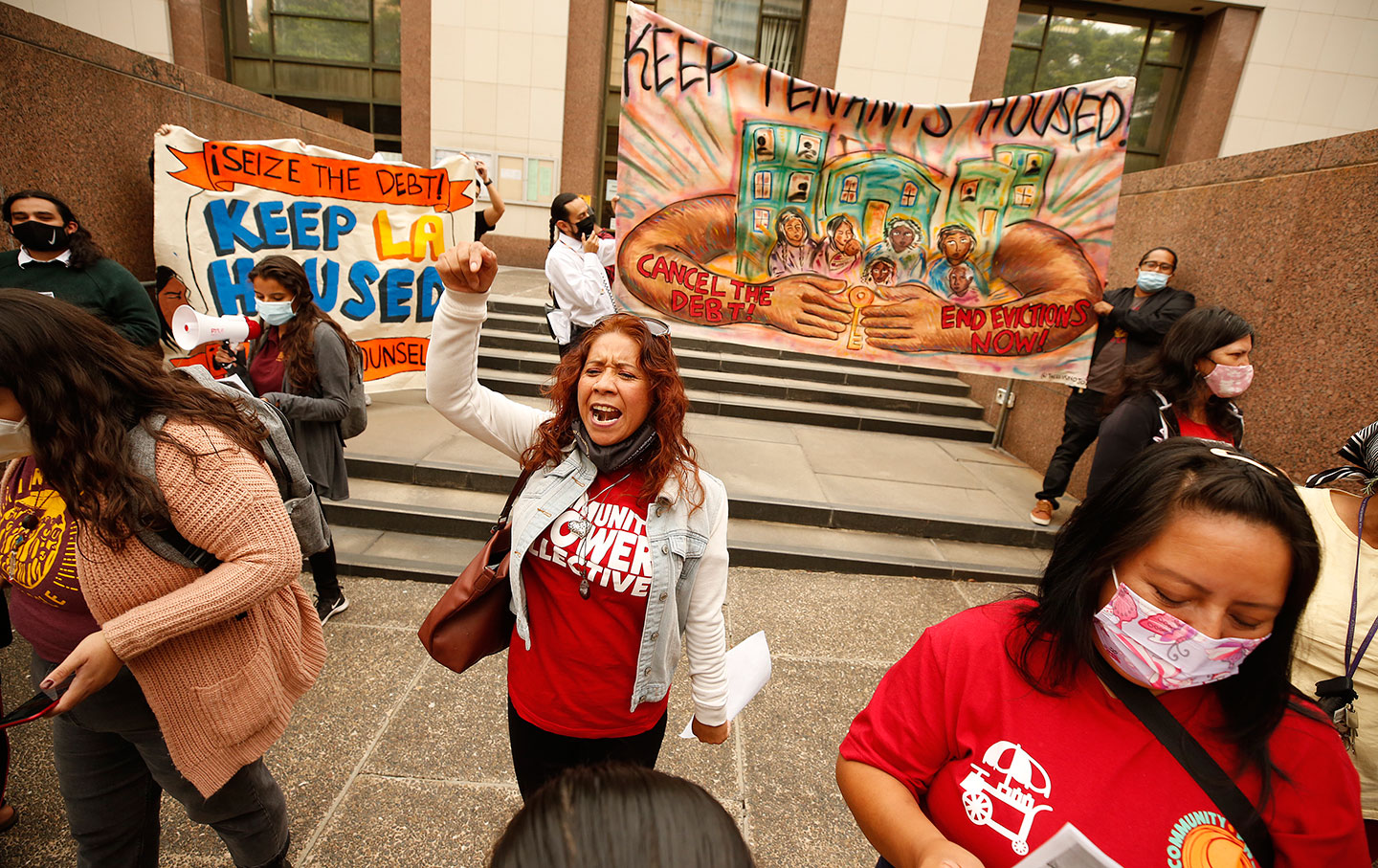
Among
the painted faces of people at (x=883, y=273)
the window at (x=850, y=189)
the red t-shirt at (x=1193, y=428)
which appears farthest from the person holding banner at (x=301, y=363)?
the red t-shirt at (x=1193, y=428)

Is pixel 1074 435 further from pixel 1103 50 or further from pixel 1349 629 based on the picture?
pixel 1103 50

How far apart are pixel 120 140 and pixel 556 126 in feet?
26.5

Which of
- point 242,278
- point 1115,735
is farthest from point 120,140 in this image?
point 1115,735

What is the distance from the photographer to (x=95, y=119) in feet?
13.3

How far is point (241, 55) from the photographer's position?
12.4 m

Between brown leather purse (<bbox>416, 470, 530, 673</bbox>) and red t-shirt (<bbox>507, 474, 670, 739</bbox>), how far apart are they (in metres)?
0.09

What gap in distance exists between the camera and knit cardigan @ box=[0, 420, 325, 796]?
1.41m

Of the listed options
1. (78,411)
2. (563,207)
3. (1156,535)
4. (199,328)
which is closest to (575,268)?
(563,207)

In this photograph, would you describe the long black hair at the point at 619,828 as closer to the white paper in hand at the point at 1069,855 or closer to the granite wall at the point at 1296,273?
the white paper in hand at the point at 1069,855

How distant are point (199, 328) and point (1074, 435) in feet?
17.5

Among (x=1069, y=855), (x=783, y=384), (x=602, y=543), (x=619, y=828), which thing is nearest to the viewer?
(x=619, y=828)

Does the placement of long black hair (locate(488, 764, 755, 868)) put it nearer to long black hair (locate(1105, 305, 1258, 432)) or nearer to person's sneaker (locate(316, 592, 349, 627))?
long black hair (locate(1105, 305, 1258, 432))

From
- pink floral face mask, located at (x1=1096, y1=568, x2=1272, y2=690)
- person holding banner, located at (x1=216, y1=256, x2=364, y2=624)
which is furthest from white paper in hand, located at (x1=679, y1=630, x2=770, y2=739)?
person holding banner, located at (x1=216, y1=256, x2=364, y2=624)

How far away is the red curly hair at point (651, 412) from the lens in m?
1.65
